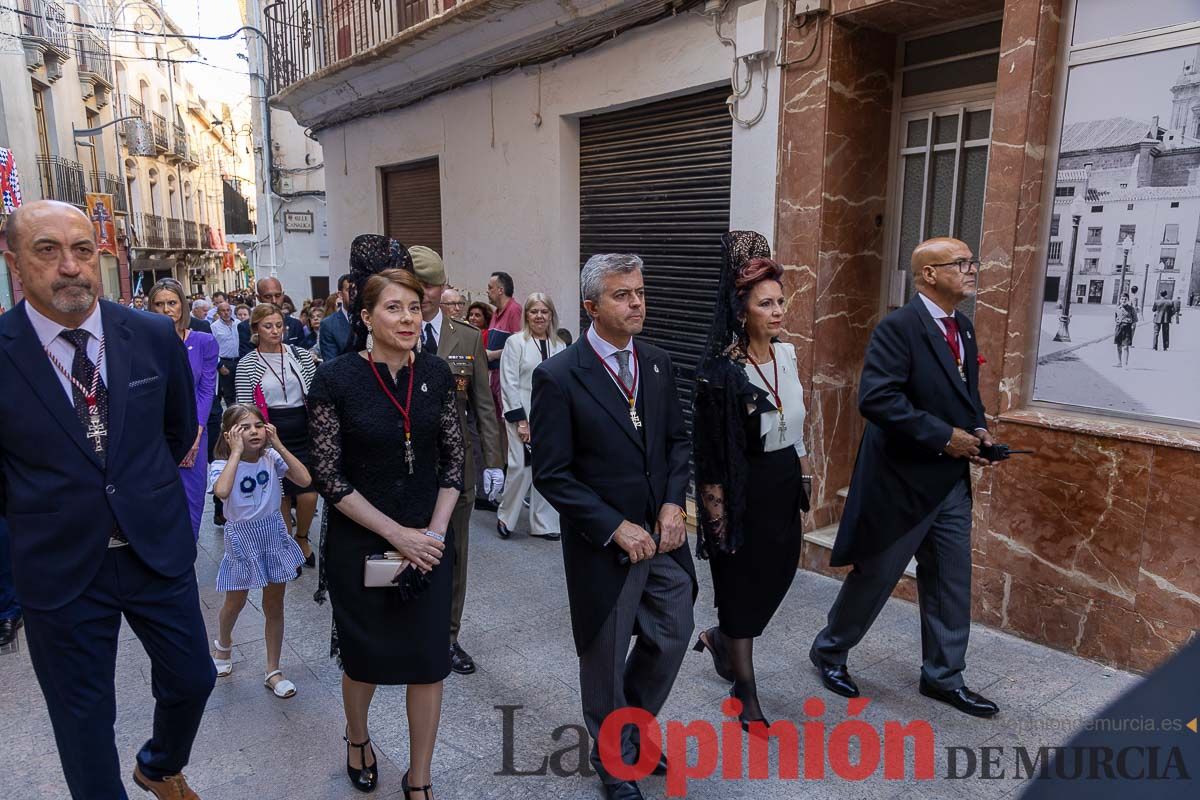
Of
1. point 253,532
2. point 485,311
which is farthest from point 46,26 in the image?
point 253,532

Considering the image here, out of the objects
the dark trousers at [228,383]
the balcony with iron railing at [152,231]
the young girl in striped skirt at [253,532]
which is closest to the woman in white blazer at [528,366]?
the young girl in striped skirt at [253,532]

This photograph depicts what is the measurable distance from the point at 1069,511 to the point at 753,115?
10.5 ft

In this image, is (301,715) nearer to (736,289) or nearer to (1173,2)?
(736,289)

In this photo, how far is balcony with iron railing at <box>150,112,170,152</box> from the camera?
33647mm

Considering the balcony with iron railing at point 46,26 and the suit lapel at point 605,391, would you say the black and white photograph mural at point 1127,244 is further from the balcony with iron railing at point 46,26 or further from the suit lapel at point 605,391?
the balcony with iron railing at point 46,26

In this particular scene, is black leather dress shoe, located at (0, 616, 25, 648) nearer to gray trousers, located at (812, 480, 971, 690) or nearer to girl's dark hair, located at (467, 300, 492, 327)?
girl's dark hair, located at (467, 300, 492, 327)

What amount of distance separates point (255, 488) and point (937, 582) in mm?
3207

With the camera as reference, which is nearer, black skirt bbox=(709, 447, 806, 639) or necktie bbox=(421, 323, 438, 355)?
black skirt bbox=(709, 447, 806, 639)

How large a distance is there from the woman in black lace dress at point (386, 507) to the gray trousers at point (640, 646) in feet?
1.83

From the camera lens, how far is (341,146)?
1147 cm

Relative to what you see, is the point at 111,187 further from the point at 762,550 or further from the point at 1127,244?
the point at 1127,244

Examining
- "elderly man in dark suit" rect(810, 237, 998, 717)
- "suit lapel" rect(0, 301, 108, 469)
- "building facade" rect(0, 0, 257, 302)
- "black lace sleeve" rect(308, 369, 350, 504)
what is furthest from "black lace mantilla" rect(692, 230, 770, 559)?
"building facade" rect(0, 0, 257, 302)

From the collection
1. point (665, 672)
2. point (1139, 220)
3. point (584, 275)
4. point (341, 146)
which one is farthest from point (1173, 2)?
point (341, 146)

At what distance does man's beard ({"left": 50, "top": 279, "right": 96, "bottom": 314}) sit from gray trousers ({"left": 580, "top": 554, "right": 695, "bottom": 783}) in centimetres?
197
